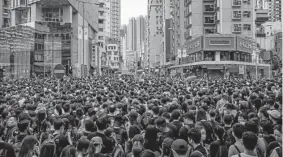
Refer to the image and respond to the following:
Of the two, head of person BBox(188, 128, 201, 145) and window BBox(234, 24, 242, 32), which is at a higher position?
window BBox(234, 24, 242, 32)

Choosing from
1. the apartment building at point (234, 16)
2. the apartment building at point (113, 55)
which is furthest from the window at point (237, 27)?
the apartment building at point (113, 55)

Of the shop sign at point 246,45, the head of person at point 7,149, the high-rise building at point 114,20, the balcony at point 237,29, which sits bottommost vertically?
the head of person at point 7,149

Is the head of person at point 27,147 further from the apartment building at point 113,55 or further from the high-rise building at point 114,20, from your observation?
the high-rise building at point 114,20

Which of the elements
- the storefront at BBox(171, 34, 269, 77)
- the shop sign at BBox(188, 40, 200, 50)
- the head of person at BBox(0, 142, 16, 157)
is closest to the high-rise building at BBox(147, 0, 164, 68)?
the shop sign at BBox(188, 40, 200, 50)

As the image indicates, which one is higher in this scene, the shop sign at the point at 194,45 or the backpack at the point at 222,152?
the shop sign at the point at 194,45

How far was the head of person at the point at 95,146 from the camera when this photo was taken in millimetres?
5878

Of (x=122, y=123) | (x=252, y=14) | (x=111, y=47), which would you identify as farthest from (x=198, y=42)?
(x=111, y=47)

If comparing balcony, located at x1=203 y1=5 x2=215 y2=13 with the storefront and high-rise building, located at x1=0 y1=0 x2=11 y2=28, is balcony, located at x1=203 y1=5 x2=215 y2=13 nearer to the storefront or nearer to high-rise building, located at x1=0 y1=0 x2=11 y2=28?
the storefront

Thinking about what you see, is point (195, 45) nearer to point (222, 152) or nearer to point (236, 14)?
point (236, 14)

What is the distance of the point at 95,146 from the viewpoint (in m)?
5.99

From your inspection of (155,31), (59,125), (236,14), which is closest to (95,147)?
(59,125)

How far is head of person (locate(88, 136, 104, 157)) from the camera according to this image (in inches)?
231

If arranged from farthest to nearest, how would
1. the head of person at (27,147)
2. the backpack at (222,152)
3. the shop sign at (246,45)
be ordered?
the shop sign at (246,45) → the backpack at (222,152) → the head of person at (27,147)

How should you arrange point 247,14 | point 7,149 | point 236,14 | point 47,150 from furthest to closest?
point 247,14 < point 236,14 < point 47,150 < point 7,149
